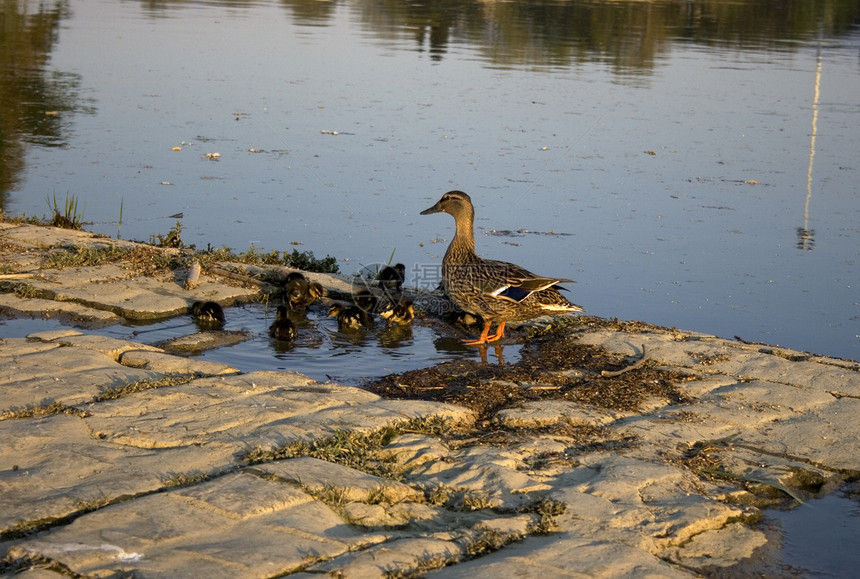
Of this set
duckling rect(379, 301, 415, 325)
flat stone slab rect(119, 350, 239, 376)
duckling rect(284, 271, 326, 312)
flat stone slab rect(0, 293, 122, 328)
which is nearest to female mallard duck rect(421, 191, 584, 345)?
duckling rect(379, 301, 415, 325)

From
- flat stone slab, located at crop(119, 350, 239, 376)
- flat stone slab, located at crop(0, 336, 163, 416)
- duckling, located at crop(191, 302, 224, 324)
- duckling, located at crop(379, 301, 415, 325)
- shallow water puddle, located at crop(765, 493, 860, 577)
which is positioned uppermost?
flat stone slab, located at crop(0, 336, 163, 416)

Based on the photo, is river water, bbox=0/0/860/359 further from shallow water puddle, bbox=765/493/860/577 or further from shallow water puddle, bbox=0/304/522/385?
shallow water puddle, bbox=765/493/860/577

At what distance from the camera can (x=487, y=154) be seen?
1385 cm

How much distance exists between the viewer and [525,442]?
4984 mm

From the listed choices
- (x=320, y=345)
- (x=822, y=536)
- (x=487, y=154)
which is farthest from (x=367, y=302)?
(x=487, y=154)

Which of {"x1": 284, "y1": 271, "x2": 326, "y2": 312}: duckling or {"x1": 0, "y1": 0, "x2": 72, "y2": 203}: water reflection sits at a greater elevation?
{"x1": 0, "y1": 0, "x2": 72, "y2": 203}: water reflection

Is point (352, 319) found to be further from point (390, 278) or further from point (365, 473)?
point (365, 473)

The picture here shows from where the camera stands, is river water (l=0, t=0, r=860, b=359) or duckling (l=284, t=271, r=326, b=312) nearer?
duckling (l=284, t=271, r=326, b=312)

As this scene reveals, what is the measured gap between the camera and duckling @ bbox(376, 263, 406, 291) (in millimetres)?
8359

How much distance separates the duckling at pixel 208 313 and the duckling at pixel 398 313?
1.30 meters

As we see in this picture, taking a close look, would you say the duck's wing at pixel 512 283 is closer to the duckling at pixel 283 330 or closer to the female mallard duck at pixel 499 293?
the female mallard duck at pixel 499 293

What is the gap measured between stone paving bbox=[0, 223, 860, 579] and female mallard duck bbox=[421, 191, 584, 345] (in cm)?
126

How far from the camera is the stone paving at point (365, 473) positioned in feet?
Answer: 12.0

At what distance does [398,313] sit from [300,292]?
795mm
